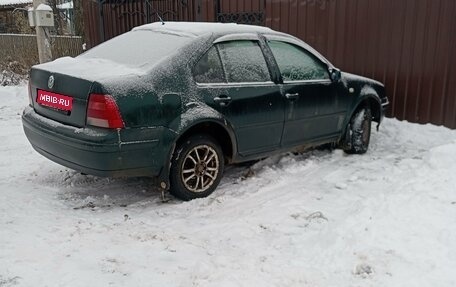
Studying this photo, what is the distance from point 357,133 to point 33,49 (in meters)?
10.7

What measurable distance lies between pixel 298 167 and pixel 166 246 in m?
2.41

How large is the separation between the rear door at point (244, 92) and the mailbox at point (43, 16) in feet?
16.2

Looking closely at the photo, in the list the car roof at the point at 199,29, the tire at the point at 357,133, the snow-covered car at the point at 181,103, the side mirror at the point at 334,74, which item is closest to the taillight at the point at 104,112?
the snow-covered car at the point at 181,103

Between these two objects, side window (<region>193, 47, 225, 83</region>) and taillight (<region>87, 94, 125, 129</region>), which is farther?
side window (<region>193, 47, 225, 83</region>)

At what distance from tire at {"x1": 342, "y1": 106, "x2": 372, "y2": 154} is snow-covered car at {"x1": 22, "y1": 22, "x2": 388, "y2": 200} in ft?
1.72

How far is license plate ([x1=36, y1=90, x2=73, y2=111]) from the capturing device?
4032mm

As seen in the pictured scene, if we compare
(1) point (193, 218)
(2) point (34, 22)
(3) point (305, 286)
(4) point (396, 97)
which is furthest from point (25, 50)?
(3) point (305, 286)

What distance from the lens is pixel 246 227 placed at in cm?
391

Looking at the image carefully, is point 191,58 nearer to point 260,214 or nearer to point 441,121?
point 260,214

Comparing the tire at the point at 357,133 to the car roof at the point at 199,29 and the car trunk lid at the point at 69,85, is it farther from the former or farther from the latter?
the car trunk lid at the point at 69,85

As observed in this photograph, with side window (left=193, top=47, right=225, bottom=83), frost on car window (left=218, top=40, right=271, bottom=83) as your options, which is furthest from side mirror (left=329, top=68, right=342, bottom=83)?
side window (left=193, top=47, right=225, bottom=83)

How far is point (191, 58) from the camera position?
170 inches

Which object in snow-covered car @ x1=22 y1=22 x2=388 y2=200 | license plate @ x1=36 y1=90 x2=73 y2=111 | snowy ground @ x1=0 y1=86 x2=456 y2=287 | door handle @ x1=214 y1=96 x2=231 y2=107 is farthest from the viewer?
door handle @ x1=214 y1=96 x2=231 y2=107

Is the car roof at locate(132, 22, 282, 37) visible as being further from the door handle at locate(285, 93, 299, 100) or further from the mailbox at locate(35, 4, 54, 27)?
the mailbox at locate(35, 4, 54, 27)
